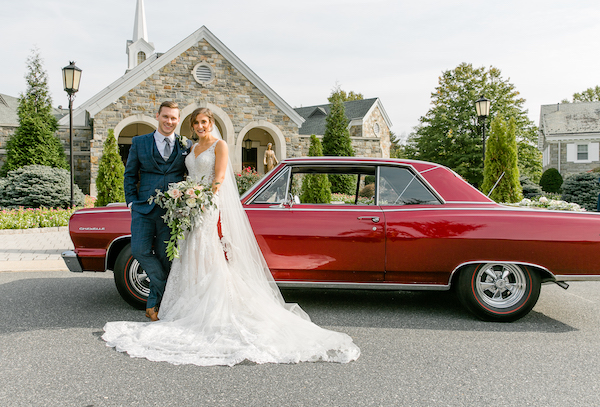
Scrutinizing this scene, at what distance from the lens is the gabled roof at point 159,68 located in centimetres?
1906

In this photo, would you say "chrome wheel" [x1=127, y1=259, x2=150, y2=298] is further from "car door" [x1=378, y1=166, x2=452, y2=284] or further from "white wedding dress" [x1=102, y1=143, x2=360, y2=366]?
"car door" [x1=378, y1=166, x2=452, y2=284]

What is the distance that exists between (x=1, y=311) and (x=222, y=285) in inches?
95.5

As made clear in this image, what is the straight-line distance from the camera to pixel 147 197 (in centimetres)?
429

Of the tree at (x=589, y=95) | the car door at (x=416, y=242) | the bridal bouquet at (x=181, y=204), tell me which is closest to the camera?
the bridal bouquet at (x=181, y=204)

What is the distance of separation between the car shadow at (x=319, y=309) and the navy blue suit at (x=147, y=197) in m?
0.47

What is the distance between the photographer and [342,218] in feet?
14.5

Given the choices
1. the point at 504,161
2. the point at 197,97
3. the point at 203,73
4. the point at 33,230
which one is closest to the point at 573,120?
the point at 504,161

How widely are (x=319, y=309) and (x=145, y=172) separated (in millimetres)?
2235

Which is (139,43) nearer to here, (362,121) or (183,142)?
(362,121)

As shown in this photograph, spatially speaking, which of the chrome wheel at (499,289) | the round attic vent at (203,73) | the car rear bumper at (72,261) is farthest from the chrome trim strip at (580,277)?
the round attic vent at (203,73)

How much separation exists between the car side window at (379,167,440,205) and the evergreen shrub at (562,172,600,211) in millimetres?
17540

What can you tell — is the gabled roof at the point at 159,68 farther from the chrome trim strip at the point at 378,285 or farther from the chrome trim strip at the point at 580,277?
the chrome trim strip at the point at 580,277

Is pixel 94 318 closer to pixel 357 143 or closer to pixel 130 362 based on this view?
pixel 130 362

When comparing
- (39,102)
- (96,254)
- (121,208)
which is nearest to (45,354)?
(96,254)
